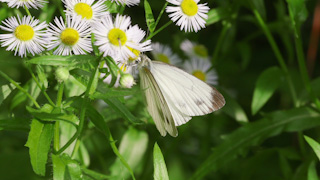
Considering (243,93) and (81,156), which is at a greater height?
(81,156)

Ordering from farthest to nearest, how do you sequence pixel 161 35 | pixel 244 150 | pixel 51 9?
pixel 161 35, pixel 244 150, pixel 51 9

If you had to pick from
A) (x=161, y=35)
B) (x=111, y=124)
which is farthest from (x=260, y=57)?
(x=111, y=124)

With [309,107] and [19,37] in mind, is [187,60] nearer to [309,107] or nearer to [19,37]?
[309,107]

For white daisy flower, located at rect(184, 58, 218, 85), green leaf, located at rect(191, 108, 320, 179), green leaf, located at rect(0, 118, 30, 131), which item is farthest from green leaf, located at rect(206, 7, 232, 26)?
green leaf, located at rect(0, 118, 30, 131)

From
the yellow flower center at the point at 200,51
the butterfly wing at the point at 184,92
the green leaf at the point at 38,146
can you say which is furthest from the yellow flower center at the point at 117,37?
the yellow flower center at the point at 200,51

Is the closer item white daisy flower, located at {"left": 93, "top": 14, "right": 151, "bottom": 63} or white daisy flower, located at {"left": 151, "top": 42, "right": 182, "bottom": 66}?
white daisy flower, located at {"left": 93, "top": 14, "right": 151, "bottom": 63}

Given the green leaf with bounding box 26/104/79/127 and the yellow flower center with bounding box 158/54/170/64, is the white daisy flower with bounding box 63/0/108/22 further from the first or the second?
the yellow flower center with bounding box 158/54/170/64

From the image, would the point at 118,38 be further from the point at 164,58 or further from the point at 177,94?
the point at 164,58
